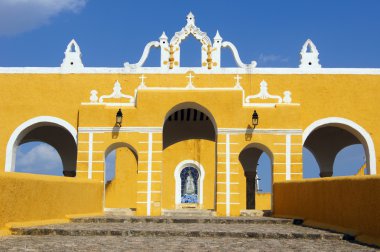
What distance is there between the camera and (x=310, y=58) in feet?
49.3

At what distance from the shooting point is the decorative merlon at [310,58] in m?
14.9

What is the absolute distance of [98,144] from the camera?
43.6 feet

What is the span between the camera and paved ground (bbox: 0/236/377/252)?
19.3 ft

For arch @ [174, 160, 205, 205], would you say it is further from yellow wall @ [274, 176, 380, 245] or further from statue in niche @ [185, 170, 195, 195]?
yellow wall @ [274, 176, 380, 245]

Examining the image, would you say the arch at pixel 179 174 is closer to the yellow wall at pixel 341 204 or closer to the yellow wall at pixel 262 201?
the yellow wall at pixel 262 201

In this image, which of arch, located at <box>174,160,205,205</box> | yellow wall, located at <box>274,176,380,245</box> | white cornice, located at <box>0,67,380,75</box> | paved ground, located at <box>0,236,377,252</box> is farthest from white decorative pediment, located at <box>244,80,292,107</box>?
paved ground, located at <box>0,236,377,252</box>

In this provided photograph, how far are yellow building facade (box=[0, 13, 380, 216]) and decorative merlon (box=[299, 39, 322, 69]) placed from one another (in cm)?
3

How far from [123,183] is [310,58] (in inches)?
341

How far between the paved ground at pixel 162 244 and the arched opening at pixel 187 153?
10566 mm

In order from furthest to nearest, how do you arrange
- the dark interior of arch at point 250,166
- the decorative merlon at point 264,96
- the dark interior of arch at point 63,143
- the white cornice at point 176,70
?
the dark interior of arch at point 250,166 → the dark interior of arch at point 63,143 → the white cornice at point 176,70 → the decorative merlon at point 264,96

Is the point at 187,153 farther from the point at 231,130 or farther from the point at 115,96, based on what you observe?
the point at 231,130

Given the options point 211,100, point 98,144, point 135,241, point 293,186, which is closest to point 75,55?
point 98,144

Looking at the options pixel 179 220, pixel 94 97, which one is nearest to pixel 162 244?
pixel 179 220

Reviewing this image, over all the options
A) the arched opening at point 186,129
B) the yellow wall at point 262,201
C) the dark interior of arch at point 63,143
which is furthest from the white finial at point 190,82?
the yellow wall at point 262,201
